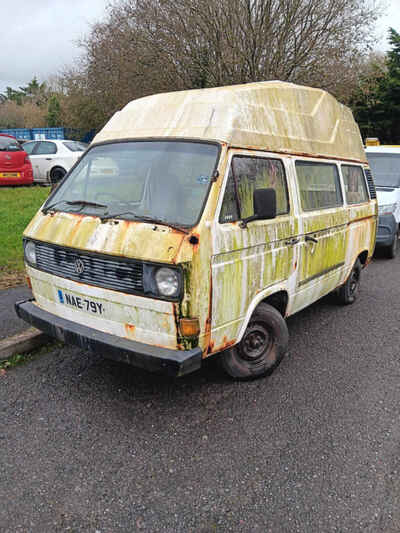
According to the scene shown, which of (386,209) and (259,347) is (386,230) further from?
(259,347)

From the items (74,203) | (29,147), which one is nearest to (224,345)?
(74,203)

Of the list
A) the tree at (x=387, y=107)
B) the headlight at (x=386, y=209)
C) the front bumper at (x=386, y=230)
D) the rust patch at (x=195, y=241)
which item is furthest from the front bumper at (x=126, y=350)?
the tree at (x=387, y=107)

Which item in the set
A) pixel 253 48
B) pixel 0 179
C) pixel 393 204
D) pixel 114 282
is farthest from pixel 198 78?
pixel 114 282

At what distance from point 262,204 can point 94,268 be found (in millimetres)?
1341

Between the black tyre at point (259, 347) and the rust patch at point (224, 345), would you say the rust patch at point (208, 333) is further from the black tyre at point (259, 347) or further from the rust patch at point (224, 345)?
the black tyre at point (259, 347)

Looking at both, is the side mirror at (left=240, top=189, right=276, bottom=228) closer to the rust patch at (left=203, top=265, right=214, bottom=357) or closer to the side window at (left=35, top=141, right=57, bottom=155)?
the rust patch at (left=203, top=265, right=214, bottom=357)

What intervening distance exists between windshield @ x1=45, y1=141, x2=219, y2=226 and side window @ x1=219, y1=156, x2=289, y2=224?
0.65 ft

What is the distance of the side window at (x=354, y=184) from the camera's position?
5234 mm

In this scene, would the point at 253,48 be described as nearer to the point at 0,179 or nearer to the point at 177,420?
the point at 0,179

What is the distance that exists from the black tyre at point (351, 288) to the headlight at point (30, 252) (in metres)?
3.97

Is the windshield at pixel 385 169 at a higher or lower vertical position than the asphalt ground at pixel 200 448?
higher

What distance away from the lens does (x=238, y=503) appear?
2492mm

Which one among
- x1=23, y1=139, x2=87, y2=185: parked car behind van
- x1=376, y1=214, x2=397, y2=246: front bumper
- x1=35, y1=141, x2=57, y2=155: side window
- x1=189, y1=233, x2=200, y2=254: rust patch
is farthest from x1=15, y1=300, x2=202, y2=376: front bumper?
x1=35, y1=141, x2=57, y2=155: side window

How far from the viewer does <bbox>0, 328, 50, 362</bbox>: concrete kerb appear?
13.0ft
